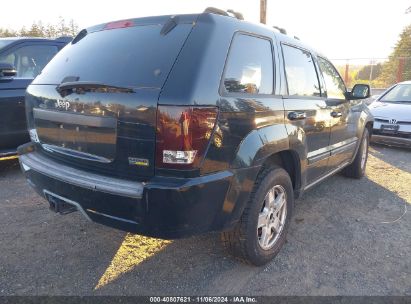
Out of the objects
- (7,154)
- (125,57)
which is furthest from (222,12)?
(7,154)

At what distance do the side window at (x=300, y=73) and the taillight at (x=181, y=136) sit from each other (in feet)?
4.15

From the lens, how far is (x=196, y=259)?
9.82 feet

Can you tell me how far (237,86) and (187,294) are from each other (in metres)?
1.48

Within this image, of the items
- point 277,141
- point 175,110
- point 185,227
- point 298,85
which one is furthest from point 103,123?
point 298,85

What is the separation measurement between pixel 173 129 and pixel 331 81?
271 cm

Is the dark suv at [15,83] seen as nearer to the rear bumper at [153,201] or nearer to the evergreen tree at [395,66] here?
the rear bumper at [153,201]

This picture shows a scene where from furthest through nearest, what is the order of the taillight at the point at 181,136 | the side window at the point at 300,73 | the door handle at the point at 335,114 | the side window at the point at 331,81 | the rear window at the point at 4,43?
the rear window at the point at 4,43, the side window at the point at 331,81, the door handle at the point at 335,114, the side window at the point at 300,73, the taillight at the point at 181,136

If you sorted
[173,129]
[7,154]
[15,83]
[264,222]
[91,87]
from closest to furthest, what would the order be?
[173,129] < [91,87] < [264,222] < [7,154] < [15,83]

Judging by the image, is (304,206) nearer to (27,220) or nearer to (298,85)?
(298,85)

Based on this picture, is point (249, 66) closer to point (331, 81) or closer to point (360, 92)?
point (331, 81)

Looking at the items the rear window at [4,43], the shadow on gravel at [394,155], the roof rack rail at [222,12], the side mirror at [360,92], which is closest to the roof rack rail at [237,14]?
the roof rack rail at [222,12]

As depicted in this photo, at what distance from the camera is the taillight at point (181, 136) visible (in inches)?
82.3

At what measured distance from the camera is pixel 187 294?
8.37 ft

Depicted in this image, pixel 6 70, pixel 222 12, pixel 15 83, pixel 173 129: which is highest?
pixel 222 12
